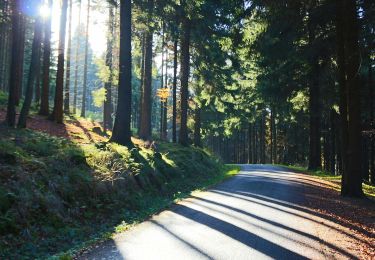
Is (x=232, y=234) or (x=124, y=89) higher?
(x=124, y=89)

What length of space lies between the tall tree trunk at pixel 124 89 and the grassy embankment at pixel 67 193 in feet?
3.98

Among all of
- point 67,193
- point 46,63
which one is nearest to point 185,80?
point 46,63

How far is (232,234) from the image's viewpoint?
880cm

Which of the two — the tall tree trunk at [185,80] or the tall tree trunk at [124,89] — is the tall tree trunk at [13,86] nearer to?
the tall tree trunk at [124,89]

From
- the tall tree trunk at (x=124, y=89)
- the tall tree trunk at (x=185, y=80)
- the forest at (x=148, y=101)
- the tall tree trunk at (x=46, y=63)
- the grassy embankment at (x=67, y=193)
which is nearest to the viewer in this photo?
the grassy embankment at (x=67, y=193)

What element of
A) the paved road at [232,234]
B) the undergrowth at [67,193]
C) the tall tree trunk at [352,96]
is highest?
the tall tree trunk at [352,96]

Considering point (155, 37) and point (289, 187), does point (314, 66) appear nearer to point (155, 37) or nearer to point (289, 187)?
point (289, 187)

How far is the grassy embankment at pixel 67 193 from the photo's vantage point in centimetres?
764

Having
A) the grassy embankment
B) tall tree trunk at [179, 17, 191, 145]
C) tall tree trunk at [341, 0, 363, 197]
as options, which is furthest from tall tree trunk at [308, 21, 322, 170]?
the grassy embankment

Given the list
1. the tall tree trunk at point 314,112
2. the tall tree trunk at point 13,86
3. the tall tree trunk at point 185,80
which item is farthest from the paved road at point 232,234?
the tall tree trunk at point 185,80

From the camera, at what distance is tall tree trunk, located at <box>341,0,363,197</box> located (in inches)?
565

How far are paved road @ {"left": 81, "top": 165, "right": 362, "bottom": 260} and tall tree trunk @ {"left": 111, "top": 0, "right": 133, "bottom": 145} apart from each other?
16.5 ft

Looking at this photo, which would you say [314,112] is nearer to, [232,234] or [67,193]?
[232,234]

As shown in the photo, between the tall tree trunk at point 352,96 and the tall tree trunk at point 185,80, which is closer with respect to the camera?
the tall tree trunk at point 352,96
